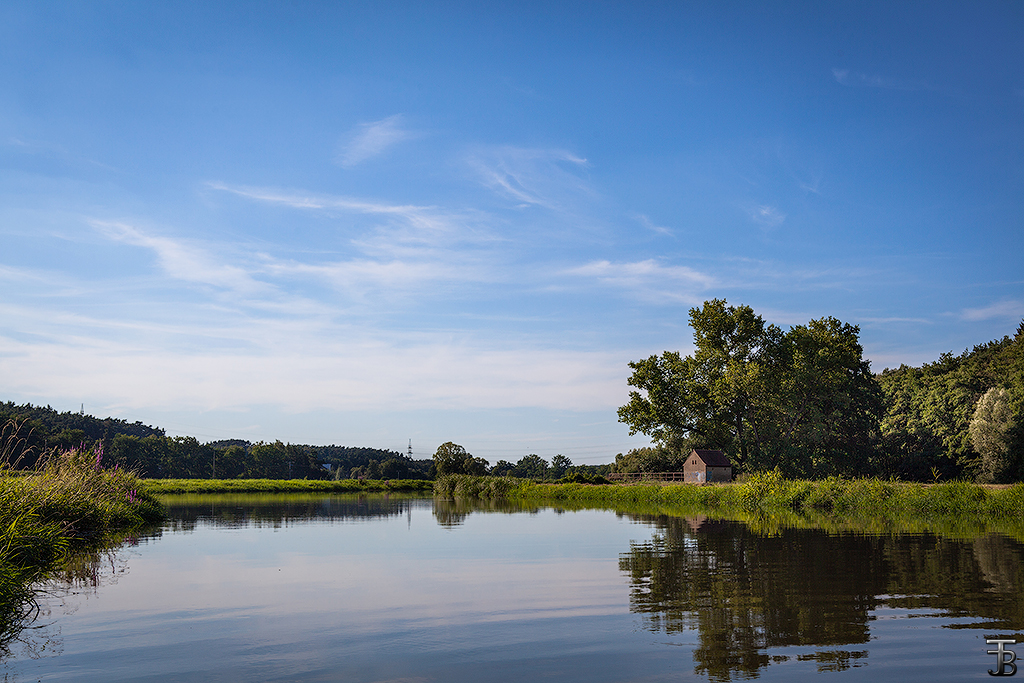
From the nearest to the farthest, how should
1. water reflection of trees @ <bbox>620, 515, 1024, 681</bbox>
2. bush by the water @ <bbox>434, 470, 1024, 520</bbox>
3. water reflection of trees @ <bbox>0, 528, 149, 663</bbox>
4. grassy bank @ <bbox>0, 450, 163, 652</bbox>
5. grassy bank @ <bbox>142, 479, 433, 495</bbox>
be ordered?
water reflection of trees @ <bbox>620, 515, 1024, 681</bbox> < water reflection of trees @ <bbox>0, 528, 149, 663</bbox> < grassy bank @ <bbox>0, 450, 163, 652</bbox> < bush by the water @ <bbox>434, 470, 1024, 520</bbox> < grassy bank @ <bbox>142, 479, 433, 495</bbox>

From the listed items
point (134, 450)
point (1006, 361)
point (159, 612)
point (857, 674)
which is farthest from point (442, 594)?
point (134, 450)

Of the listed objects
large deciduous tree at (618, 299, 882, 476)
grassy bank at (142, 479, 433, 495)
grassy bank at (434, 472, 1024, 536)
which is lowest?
grassy bank at (142, 479, 433, 495)

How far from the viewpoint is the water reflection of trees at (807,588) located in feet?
32.0

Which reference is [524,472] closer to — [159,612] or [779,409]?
[779,409]

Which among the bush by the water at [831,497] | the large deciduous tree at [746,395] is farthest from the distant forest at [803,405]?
the bush by the water at [831,497]

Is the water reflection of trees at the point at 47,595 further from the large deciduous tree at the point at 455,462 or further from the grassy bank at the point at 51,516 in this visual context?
the large deciduous tree at the point at 455,462

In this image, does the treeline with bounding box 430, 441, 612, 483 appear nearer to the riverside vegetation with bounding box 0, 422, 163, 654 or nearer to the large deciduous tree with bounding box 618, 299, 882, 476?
the large deciduous tree with bounding box 618, 299, 882, 476

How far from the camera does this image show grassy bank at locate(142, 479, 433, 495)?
84188mm

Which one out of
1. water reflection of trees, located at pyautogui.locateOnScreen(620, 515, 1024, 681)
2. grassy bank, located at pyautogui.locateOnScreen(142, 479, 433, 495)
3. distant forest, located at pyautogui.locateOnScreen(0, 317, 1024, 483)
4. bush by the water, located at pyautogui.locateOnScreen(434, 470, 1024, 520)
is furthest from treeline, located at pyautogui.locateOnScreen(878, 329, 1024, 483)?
grassy bank, located at pyautogui.locateOnScreen(142, 479, 433, 495)

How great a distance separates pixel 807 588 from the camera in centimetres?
1380

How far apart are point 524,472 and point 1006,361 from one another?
82792 millimetres

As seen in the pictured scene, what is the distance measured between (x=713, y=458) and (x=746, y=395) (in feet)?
27.6

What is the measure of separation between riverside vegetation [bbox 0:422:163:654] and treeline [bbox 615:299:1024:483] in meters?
57.3

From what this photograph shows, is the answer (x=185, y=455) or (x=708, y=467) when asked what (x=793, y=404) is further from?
(x=185, y=455)
